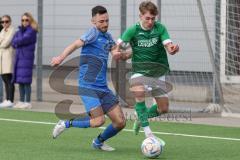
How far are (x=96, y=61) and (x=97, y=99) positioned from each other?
52cm

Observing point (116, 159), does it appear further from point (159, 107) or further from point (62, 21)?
point (62, 21)

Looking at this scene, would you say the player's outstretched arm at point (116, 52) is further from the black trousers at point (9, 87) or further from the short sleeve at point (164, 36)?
the black trousers at point (9, 87)

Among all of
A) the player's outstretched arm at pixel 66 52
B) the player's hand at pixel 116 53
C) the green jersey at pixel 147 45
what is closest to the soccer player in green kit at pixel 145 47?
the green jersey at pixel 147 45

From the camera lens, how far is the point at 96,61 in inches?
435

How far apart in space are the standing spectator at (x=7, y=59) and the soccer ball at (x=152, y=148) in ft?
26.9

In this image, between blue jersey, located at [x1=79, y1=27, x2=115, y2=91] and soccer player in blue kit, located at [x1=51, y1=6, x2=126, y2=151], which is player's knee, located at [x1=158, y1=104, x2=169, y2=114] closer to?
soccer player in blue kit, located at [x1=51, y1=6, x2=126, y2=151]

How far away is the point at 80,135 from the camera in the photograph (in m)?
12.9

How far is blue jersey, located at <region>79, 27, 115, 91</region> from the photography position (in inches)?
432

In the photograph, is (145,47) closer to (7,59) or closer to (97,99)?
(97,99)

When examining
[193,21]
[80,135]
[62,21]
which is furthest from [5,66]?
[80,135]

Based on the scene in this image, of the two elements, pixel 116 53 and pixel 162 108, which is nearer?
pixel 116 53

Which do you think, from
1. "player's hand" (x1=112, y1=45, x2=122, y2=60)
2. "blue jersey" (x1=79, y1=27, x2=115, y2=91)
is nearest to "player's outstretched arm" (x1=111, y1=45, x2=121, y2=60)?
"player's hand" (x1=112, y1=45, x2=122, y2=60)

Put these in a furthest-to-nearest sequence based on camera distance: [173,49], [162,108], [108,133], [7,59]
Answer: [7,59] → [162,108] → [108,133] → [173,49]

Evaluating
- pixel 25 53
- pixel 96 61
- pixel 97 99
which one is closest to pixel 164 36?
pixel 96 61
